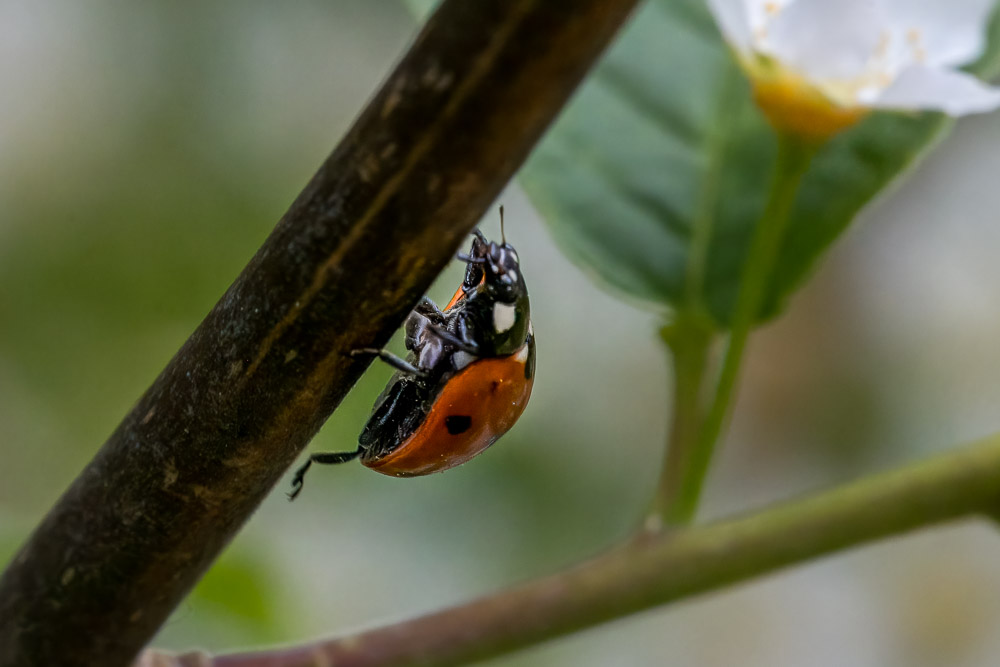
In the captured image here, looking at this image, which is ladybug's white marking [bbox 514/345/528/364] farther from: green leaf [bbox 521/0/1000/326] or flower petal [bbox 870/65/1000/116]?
flower petal [bbox 870/65/1000/116]

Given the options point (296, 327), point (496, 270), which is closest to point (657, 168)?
point (496, 270)

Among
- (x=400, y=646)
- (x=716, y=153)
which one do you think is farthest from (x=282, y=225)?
(x=716, y=153)

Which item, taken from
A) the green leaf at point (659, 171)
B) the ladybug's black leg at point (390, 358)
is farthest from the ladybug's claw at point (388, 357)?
the green leaf at point (659, 171)

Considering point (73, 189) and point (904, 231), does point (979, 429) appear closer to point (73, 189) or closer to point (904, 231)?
point (904, 231)

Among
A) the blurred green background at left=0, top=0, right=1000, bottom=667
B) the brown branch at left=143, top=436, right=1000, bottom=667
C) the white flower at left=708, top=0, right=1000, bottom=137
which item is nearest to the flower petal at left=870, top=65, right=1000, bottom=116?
the white flower at left=708, top=0, right=1000, bottom=137

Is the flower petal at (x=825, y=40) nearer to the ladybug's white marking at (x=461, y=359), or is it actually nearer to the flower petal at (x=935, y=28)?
the flower petal at (x=935, y=28)
